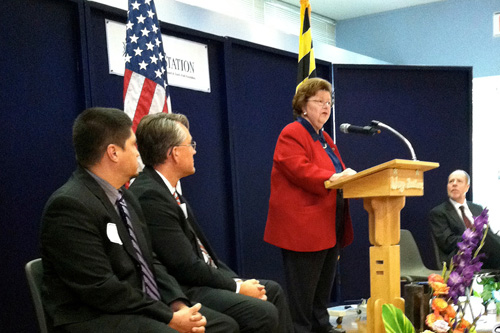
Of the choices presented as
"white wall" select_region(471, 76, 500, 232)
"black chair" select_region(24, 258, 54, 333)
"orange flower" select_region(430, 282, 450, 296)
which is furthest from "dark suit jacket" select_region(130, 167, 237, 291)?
"white wall" select_region(471, 76, 500, 232)

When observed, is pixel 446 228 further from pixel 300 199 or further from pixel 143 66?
pixel 143 66

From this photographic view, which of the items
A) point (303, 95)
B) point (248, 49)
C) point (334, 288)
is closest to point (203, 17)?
point (248, 49)

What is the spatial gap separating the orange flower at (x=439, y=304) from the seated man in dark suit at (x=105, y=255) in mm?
696

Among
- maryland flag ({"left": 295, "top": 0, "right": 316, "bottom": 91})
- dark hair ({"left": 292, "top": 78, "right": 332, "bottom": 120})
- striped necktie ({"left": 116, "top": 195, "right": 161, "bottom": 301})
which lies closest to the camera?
striped necktie ({"left": 116, "top": 195, "right": 161, "bottom": 301})

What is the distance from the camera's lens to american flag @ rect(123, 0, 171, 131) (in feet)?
9.50

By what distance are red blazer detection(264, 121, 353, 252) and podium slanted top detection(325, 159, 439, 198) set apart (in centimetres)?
28

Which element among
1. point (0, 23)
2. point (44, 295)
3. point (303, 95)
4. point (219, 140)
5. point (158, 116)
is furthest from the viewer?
point (219, 140)

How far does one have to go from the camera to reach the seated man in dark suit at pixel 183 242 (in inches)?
80.7

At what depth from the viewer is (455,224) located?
4.24m

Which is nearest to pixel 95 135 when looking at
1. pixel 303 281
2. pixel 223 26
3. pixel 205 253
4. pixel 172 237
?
pixel 172 237

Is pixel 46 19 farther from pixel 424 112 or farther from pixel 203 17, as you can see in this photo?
pixel 424 112

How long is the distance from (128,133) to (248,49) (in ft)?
7.76

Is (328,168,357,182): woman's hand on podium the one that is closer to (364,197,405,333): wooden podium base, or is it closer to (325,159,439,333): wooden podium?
(325,159,439,333): wooden podium

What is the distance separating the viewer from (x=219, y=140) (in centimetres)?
385
